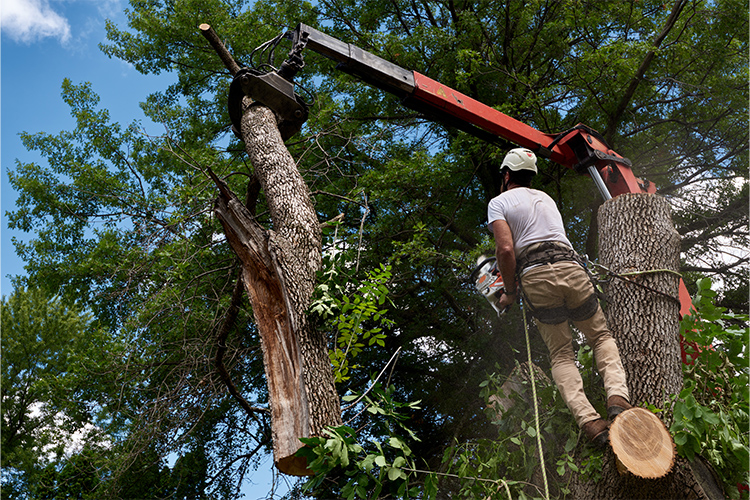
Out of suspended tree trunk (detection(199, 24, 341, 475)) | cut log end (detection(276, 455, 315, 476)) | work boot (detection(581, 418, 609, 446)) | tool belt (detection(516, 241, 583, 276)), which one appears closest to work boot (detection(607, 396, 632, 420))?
work boot (detection(581, 418, 609, 446))

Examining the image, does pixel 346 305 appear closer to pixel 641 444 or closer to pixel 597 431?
pixel 597 431

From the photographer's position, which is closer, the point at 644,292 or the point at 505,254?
the point at 505,254

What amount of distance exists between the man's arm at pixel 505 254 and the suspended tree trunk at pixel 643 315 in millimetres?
997

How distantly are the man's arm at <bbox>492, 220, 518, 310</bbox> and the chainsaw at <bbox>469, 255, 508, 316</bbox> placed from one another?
0.67 ft

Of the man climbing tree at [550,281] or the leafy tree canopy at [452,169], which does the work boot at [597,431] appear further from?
the leafy tree canopy at [452,169]

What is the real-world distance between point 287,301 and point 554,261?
2066 millimetres

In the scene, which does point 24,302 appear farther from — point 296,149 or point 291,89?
point 291,89

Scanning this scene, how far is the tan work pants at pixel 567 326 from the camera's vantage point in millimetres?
4156

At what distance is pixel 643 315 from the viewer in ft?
15.0

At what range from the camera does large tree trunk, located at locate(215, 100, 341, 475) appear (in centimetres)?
341

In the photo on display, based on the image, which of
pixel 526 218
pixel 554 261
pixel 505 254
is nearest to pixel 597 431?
pixel 554 261

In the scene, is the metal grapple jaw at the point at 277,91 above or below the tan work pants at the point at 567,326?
above

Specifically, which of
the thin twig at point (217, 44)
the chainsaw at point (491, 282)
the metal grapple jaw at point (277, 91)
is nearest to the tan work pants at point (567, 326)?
the chainsaw at point (491, 282)

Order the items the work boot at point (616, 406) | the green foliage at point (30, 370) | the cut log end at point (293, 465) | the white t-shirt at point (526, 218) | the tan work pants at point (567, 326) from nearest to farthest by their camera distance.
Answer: the cut log end at point (293, 465)
the work boot at point (616, 406)
the tan work pants at point (567, 326)
the white t-shirt at point (526, 218)
the green foliage at point (30, 370)
